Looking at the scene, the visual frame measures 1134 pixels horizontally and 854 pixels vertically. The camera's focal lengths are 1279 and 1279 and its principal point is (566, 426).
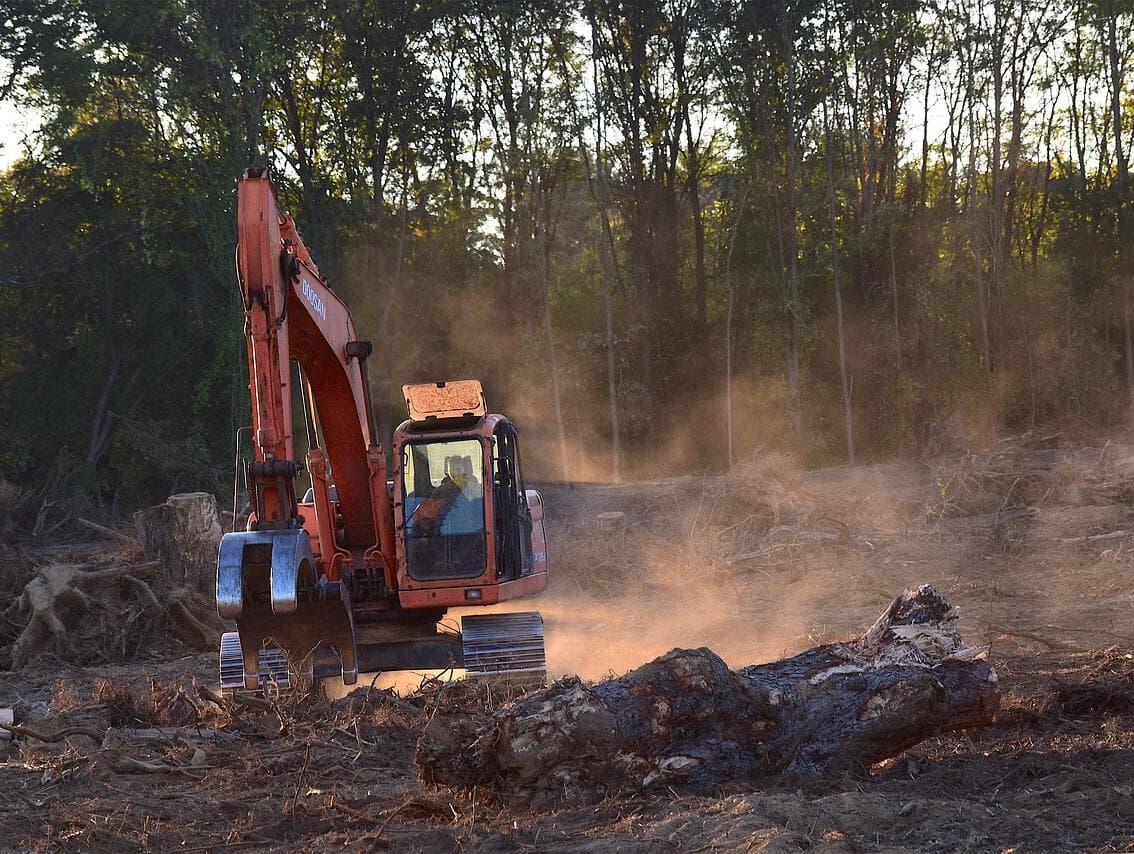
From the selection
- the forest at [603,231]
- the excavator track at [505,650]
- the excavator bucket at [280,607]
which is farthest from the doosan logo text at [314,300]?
the forest at [603,231]

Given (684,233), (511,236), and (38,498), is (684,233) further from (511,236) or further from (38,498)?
(38,498)

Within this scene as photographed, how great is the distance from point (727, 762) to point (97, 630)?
8987 mm

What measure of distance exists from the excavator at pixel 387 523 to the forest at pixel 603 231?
18955 millimetres

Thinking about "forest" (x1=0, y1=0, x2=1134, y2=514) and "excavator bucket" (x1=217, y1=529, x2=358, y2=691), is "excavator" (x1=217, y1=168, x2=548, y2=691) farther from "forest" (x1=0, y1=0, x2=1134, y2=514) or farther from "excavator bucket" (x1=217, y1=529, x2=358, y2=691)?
"forest" (x1=0, y1=0, x2=1134, y2=514)

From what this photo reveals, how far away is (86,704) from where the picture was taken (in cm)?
977

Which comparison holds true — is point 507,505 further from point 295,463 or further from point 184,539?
point 184,539

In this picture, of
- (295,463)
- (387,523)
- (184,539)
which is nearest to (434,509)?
(387,523)

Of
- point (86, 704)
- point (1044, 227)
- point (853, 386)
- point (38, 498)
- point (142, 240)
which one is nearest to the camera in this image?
point (86, 704)

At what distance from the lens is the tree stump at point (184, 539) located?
14586mm

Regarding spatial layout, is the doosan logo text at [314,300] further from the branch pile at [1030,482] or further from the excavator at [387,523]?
the branch pile at [1030,482]

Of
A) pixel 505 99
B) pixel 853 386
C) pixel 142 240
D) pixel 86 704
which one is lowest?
pixel 86 704

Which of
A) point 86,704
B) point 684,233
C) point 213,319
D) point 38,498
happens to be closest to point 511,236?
point 684,233

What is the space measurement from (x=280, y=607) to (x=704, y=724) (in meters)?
2.66

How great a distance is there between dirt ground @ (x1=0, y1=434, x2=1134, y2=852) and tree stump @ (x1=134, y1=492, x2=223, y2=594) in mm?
1325
